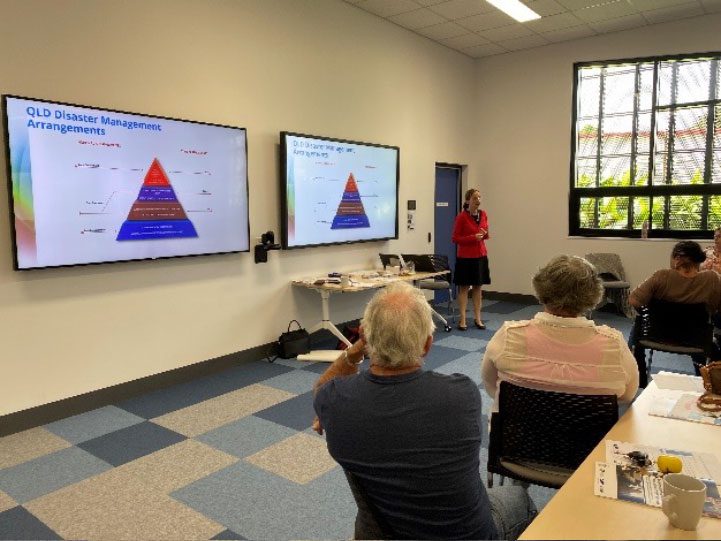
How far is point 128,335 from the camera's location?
397 centimetres

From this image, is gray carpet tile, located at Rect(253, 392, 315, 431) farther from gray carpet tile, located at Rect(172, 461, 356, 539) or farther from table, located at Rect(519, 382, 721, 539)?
table, located at Rect(519, 382, 721, 539)

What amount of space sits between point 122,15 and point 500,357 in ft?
11.3

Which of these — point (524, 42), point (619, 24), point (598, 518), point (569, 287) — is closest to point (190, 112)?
point (569, 287)

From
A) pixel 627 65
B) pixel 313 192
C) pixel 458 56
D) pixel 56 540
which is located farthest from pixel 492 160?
pixel 56 540

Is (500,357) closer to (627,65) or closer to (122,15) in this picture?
(122,15)

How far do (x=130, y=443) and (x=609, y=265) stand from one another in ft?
19.1

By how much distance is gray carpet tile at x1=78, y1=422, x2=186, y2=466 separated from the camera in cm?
311

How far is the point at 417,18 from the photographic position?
606 centimetres

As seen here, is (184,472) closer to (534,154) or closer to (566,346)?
(566,346)

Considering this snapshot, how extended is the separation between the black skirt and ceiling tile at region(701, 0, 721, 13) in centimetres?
352

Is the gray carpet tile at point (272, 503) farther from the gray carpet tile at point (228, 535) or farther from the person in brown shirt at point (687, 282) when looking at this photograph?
the person in brown shirt at point (687, 282)

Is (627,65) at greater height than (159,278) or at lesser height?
greater

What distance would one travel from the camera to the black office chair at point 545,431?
1850 millimetres

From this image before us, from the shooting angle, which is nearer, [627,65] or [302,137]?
[302,137]
